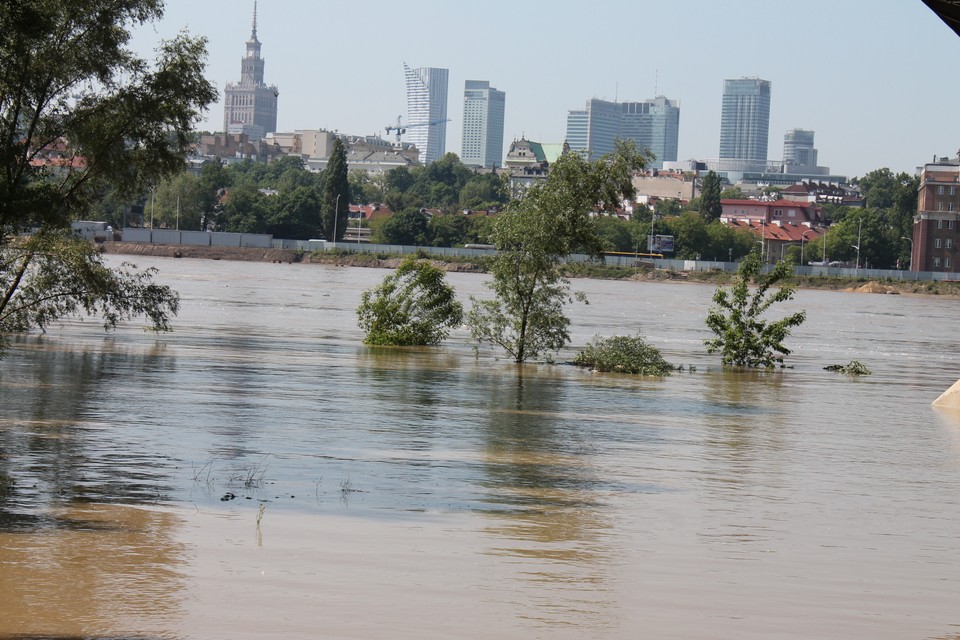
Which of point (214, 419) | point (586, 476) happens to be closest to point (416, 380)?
point (214, 419)

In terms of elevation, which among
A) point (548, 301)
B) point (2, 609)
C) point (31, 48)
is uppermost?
point (31, 48)

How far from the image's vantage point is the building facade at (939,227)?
193 meters

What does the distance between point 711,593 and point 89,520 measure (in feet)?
22.8

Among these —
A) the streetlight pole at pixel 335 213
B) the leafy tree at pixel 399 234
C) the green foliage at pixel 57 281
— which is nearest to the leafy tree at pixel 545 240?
the green foliage at pixel 57 281

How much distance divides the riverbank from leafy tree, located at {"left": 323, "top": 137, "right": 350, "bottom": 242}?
598 cm

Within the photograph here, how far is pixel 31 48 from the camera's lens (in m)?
28.1

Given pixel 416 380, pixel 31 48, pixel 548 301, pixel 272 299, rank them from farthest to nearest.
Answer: pixel 272 299 → pixel 548 301 → pixel 416 380 → pixel 31 48

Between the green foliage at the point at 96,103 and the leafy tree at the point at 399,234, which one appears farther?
the leafy tree at the point at 399,234

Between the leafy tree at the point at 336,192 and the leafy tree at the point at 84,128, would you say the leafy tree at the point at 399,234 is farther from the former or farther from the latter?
the leafy tree at the point at 84,128

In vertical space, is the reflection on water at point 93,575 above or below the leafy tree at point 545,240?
below

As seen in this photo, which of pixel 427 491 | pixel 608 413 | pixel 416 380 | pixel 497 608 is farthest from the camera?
pixel 416 380

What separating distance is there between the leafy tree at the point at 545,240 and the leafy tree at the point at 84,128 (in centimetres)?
1118

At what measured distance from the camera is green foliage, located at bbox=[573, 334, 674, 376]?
141ft

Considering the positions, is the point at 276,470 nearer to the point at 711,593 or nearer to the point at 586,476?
the point at 586,476
